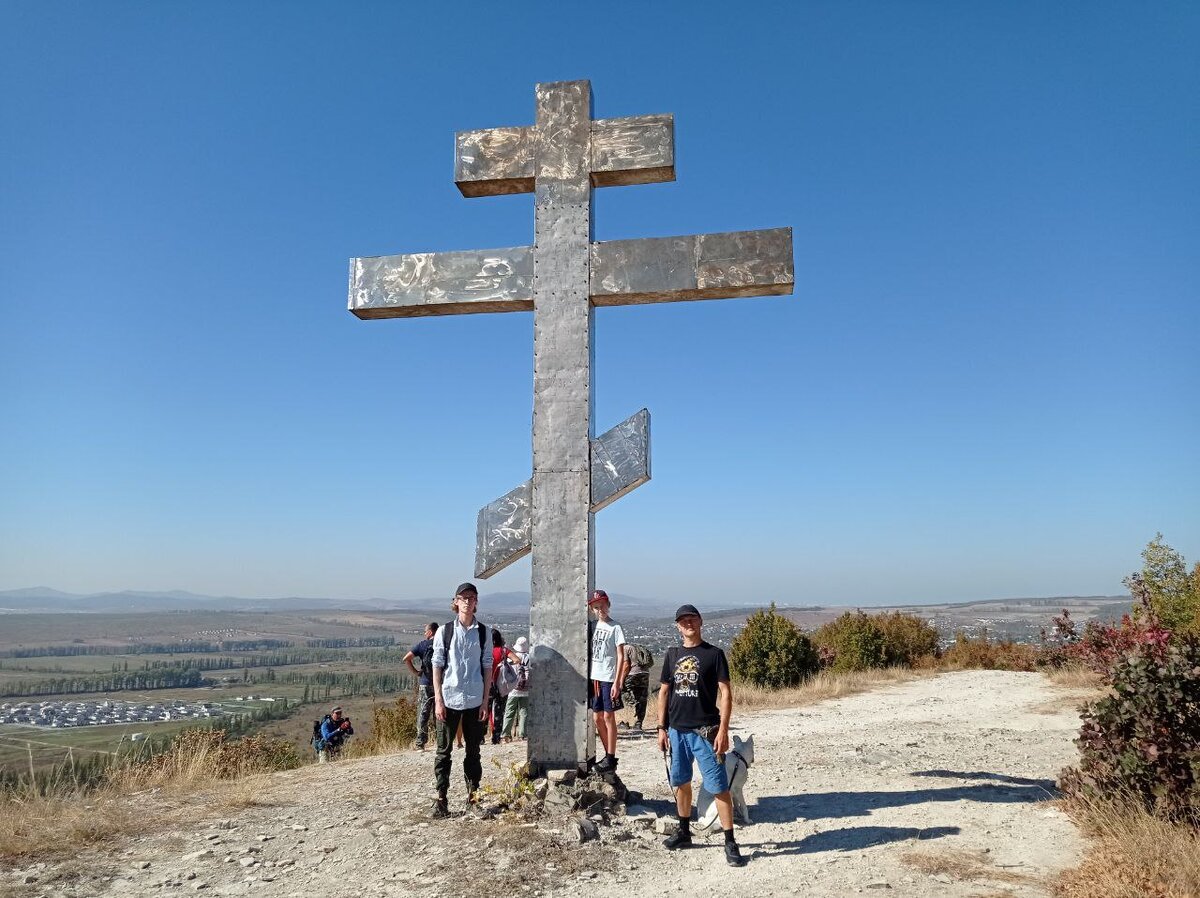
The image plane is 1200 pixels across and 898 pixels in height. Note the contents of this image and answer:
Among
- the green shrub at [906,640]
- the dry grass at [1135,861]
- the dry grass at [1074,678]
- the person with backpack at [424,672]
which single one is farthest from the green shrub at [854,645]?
the dry grass at [1135,861]

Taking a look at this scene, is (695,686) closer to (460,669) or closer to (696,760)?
(696,760)

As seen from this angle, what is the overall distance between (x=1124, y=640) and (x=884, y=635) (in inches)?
352

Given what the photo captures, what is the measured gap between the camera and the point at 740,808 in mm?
5844

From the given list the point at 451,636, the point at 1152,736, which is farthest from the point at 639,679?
the point at 1152,736

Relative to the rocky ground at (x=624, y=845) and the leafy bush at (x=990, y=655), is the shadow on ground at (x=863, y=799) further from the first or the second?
the leafy bush at (x=990, y=655)

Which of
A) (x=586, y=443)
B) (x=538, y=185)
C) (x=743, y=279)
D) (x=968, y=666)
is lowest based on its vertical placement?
(x=968, y=666)

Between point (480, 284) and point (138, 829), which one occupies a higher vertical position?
point (480, 284)

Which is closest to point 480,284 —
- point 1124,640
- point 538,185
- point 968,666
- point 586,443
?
point 538,185

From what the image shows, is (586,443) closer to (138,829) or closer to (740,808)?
(740,808)

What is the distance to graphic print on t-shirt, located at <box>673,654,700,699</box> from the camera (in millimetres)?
5125

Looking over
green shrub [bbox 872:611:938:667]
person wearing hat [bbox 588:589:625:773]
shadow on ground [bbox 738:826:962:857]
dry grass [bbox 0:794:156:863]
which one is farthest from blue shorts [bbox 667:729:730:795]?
green shrub [bbox 872:611:938:667]

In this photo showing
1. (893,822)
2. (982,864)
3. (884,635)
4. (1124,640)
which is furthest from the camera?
(884,635)

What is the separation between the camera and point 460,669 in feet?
19.1

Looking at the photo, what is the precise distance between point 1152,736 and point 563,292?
217 inches
